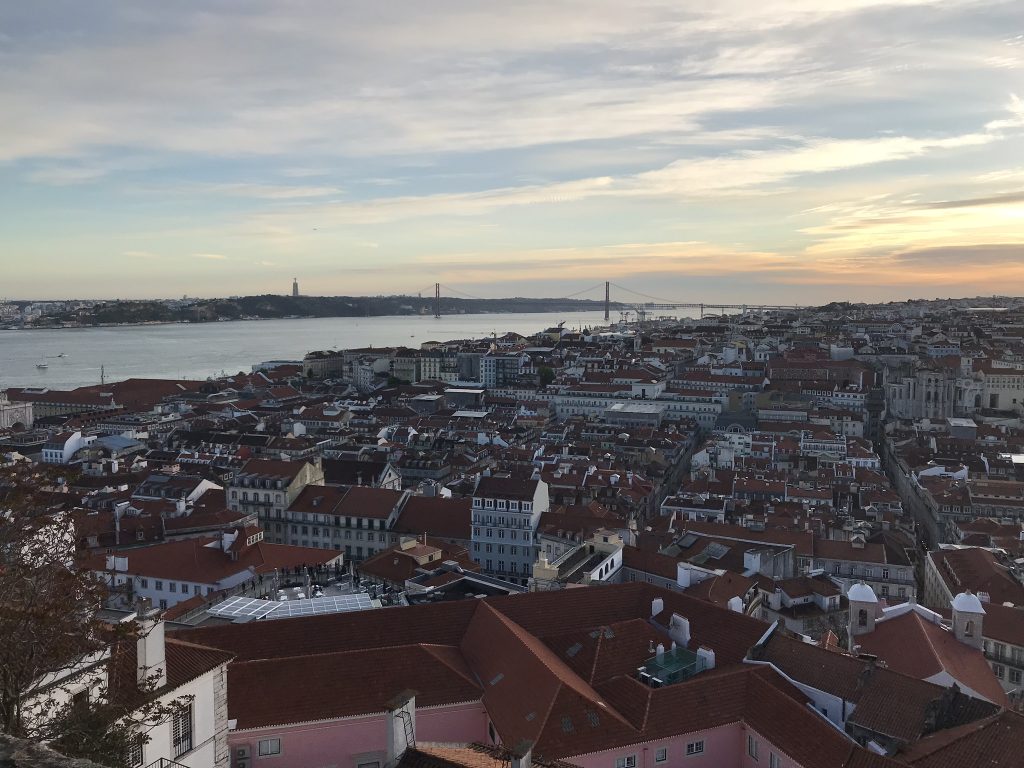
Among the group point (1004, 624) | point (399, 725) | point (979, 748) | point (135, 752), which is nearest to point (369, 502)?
point (1004, 624)

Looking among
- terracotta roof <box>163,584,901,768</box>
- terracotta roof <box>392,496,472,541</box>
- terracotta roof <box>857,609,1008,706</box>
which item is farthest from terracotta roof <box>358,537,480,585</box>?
terracotta roof <box>857,609,1008,706</box>

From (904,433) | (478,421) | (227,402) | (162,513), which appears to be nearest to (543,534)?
(162,513)

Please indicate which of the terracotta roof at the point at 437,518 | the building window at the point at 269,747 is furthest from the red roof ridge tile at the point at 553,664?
the terracotta roof at the point at 437,518

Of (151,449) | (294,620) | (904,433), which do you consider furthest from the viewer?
(904,433)

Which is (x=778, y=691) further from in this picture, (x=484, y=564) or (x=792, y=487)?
(x=792, y=487)

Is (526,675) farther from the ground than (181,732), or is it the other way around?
(181,732)

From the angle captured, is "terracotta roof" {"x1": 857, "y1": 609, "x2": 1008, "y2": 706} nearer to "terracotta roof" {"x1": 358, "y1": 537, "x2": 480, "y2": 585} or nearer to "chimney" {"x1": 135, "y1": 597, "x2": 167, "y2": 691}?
"terracotta roof" {"x1": 358, "y1": 537, "x2": 480, "y2": 585}

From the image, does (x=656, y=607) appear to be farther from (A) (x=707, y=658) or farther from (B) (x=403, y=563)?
(B) (x=403, y=563)
